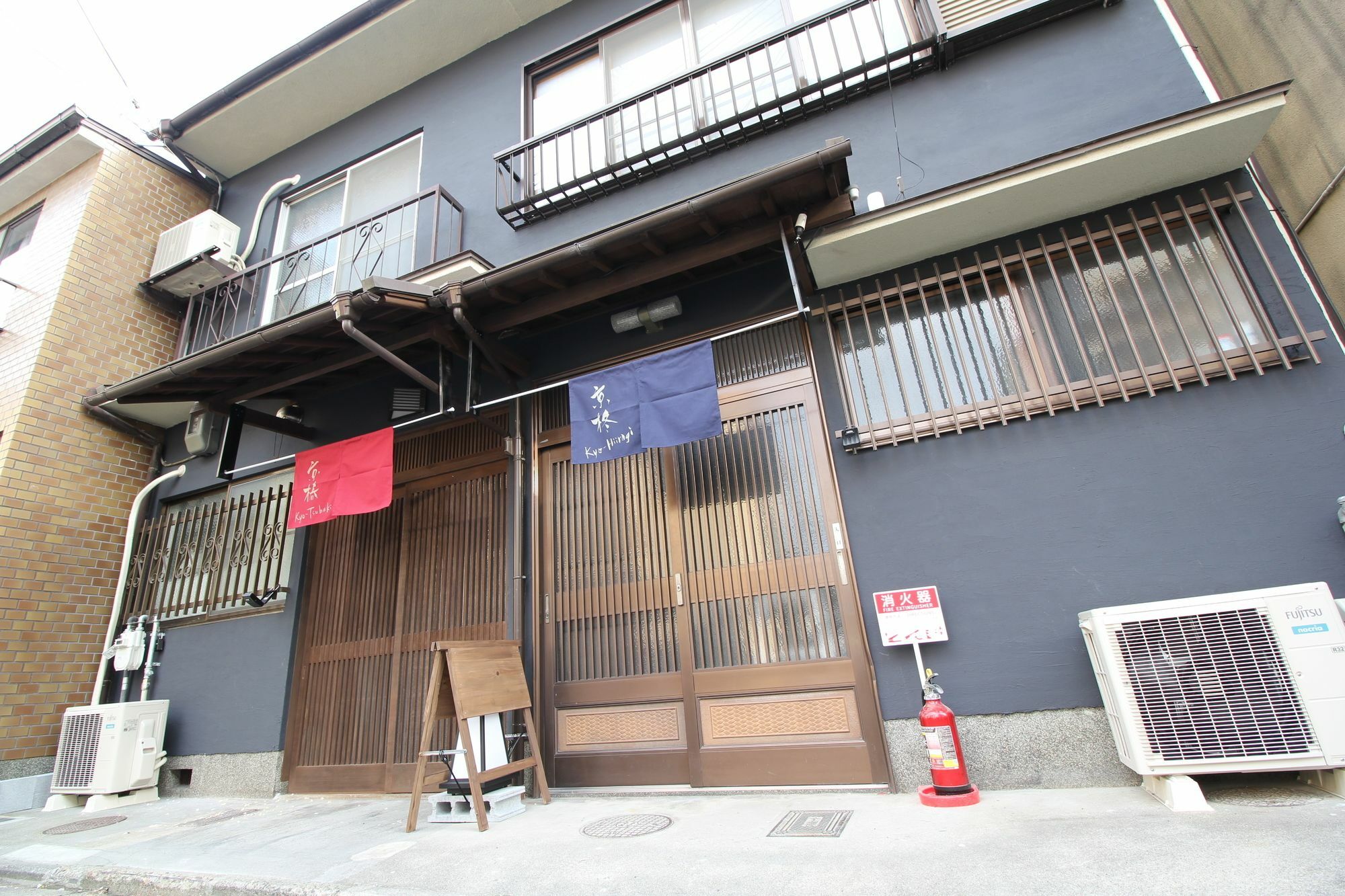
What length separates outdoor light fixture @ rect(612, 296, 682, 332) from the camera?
5371 mm

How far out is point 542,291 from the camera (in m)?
5.41

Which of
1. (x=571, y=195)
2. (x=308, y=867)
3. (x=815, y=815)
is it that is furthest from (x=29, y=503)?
(x=815, y=815)

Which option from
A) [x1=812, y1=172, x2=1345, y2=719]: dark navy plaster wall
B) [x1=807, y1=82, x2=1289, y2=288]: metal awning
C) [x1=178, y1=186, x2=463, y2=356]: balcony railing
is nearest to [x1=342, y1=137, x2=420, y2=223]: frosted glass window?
[x1=178, y1=186, x2=463, y2=356]: balcony railing

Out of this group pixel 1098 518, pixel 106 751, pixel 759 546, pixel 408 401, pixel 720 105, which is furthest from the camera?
pixel 408 401

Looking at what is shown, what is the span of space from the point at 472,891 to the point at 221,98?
10172 mm

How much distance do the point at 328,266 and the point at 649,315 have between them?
Answer: 4.80 metres

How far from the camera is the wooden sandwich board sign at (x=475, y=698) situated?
13.2 feet

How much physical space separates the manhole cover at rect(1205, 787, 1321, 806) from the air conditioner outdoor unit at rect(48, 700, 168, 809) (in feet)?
28.8

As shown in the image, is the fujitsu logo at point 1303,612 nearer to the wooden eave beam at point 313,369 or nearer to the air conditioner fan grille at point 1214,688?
the air conditioner fan grille at point 1214,688

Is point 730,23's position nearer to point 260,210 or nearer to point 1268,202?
point 1268,202

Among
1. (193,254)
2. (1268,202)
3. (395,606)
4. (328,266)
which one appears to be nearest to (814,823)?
(395,606)

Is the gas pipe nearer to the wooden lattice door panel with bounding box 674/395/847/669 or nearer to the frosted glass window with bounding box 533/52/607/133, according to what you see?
the wooden lattice door panel with bounding box 674/395/847/669

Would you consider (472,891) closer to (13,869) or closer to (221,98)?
(13,869)

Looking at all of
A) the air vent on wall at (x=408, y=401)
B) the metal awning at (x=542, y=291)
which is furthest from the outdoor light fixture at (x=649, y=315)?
the air vent on wall at (x=408, y=401)
